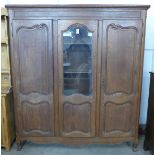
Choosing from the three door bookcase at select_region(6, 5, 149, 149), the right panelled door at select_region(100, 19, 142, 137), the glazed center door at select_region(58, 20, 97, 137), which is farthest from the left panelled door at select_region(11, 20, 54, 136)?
the right panelled door at select_region(100, 19, 142, 137)

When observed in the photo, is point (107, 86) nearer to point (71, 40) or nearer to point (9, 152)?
point (71, 40)

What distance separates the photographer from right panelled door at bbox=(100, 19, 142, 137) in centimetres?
218

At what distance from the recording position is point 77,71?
7.73ft

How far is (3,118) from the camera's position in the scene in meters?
2.40

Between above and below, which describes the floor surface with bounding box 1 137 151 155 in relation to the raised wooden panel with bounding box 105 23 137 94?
below

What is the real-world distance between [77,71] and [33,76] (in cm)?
51

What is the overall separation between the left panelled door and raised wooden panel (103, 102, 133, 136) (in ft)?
2.17

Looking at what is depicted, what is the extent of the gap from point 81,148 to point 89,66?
107 centimetres

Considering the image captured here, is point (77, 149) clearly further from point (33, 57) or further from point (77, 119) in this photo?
point (33, 57)

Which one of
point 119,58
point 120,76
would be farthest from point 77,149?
point 119,58

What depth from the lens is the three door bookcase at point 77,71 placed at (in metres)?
2.15

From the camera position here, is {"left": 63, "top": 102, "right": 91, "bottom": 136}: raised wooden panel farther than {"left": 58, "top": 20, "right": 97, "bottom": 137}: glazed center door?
Yes

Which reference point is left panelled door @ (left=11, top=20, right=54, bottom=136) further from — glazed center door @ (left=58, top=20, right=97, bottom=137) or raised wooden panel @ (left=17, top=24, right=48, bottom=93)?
glazed center door @ (left=58, top=20, right=97, bottom=137)
